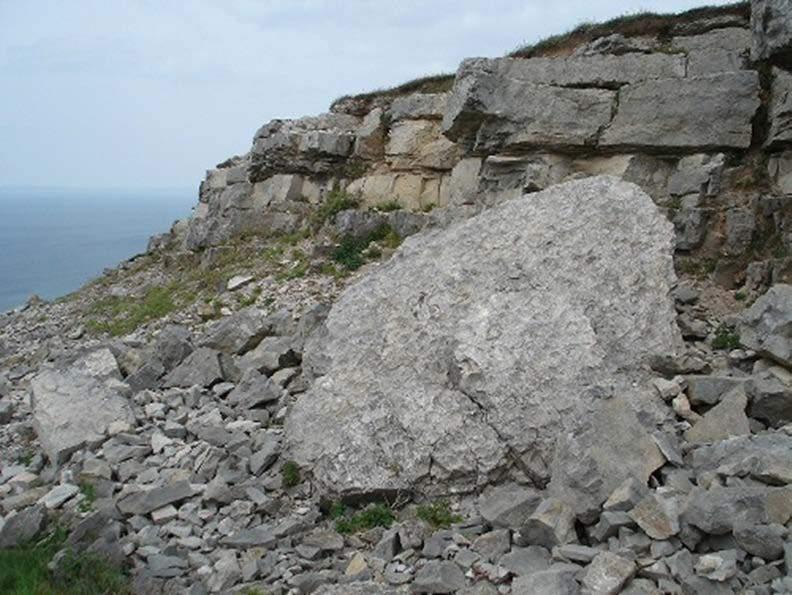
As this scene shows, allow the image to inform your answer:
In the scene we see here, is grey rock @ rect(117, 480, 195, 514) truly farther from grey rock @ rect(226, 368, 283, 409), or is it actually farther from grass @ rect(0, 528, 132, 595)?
grey rock @ rect(226, 368, 283, 409)

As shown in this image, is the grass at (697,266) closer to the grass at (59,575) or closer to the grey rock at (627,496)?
the grey rock at (627,496)

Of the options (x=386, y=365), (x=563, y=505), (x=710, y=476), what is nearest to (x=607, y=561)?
(x=563, y=505)

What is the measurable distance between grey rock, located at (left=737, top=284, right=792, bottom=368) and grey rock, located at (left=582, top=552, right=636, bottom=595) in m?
3.48

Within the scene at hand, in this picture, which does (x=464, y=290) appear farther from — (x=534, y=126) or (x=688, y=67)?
(x=688, y=67)

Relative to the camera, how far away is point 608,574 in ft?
18.2

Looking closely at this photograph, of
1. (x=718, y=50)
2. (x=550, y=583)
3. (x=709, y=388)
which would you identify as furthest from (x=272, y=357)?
(x=718, y=50)

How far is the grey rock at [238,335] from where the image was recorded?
12.1 meters

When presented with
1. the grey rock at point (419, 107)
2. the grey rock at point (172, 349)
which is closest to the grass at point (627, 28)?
the grey rock at point (419, 107)

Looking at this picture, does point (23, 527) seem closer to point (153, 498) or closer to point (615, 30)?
point (153, 498)

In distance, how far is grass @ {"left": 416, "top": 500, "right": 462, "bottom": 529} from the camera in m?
7.24

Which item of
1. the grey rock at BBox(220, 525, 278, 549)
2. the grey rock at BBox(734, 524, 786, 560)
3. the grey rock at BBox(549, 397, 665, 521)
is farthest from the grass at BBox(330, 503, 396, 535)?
the grey rock at BBox(734, 524, 786, 560)

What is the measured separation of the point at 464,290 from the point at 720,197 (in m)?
5.03

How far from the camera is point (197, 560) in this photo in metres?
7.37

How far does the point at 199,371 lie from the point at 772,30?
9855 millimetres
